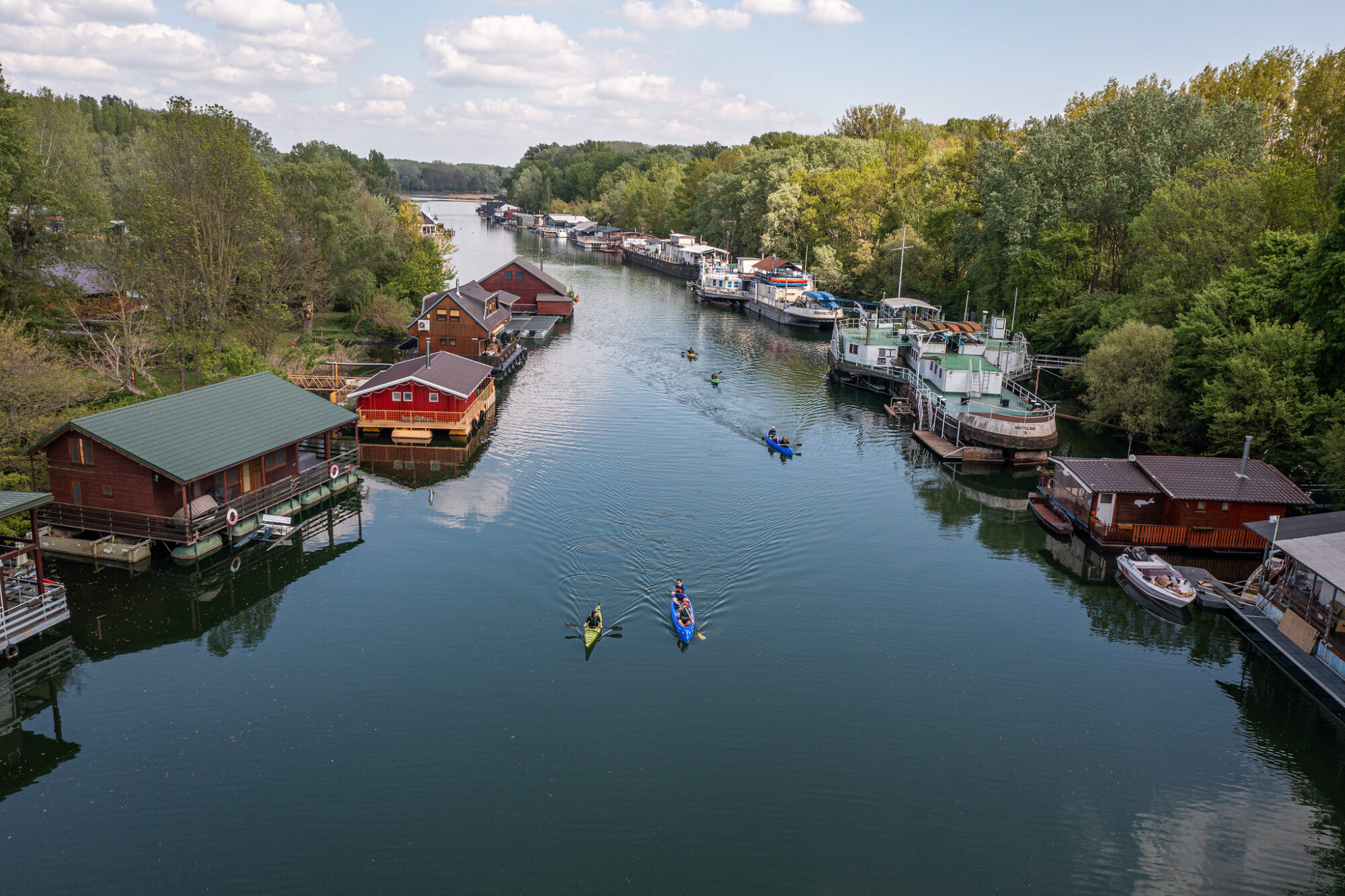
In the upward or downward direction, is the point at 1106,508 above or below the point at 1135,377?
below

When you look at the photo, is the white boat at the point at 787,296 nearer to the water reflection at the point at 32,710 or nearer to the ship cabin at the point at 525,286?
the ship cabin at the point at 525,286

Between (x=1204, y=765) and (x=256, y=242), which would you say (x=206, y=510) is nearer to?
(x=256, y=242)

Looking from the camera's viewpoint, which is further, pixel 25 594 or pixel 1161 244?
pixel 1161 244

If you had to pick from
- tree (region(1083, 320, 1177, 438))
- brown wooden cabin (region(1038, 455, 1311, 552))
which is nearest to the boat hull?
tree (region(1083, 320, 1177, 438))

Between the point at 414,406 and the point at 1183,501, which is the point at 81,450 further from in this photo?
the point at 1183,501

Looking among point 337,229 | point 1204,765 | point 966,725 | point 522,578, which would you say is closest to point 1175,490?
point 1204,765

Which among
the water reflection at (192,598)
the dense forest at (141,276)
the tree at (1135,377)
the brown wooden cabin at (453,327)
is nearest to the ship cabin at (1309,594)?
the tree at (1135,377)

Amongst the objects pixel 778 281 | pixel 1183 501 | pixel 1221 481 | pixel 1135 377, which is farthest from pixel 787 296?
pixel 1183 501
